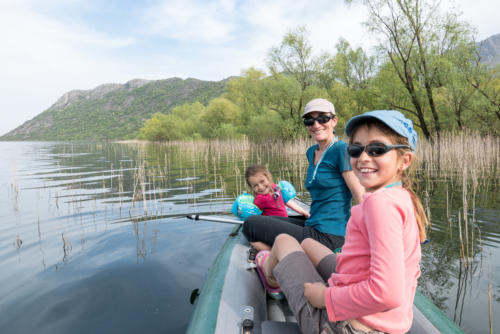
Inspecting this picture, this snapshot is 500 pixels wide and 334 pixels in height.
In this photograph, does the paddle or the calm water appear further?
the paddle

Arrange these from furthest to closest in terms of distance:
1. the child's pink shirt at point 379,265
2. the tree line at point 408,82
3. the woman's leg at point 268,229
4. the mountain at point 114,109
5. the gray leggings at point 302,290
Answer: the mountain at point 114,109 → the tree line at point 408,82 → the woman's leg at point 268,229 → the gray leggings at point 302,290 → the child's pink shirt at point 379,265

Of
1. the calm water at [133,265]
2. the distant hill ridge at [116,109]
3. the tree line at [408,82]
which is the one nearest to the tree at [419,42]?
the tree line at [408,82]

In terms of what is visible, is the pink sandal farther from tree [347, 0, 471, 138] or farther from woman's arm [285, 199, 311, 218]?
tree [347, 0, 471, 138]

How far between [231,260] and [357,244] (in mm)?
1631

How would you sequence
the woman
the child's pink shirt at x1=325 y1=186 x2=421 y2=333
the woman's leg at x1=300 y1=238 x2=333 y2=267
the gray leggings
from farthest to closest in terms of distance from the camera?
the woman, the woman's leg at x1=300 y1=238 x2=333 y2=267, the gray leggings, the child's pink shirt at x1=325 y1=186 x2=421 y2=333

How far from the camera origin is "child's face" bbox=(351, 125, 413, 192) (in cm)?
121

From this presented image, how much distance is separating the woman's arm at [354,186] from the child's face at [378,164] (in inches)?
33.8

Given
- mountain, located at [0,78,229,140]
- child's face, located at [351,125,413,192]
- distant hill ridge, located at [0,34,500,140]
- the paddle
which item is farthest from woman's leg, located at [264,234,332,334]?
mountain, located at [0,78,229,140]

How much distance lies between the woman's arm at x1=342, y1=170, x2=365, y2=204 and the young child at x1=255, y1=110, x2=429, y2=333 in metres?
0.78

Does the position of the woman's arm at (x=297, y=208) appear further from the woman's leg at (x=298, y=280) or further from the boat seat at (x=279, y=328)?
the boat seat at (x=279, y=328)

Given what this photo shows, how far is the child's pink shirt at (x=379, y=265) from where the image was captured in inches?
40.2

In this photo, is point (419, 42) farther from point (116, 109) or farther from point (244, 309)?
point (116, 109)

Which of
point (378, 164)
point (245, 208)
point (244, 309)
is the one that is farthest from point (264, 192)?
point (378, 164)

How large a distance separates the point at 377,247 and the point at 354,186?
45.3 inches
